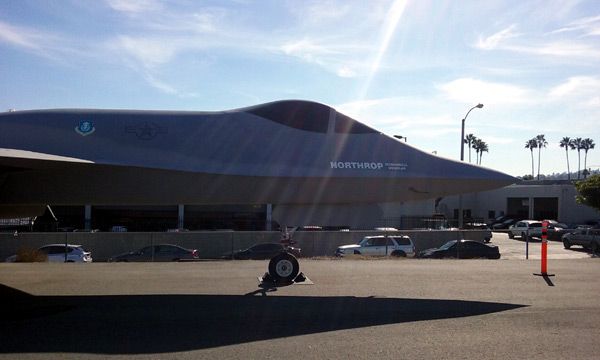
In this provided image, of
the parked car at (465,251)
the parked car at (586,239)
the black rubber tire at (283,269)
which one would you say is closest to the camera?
the black rubber tire at (283,269)

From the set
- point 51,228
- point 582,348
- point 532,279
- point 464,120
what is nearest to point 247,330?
point 582,348

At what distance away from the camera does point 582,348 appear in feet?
20.8

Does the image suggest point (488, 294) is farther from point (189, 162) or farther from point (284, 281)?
point (189, 162)

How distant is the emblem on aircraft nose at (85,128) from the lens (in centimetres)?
A: 979

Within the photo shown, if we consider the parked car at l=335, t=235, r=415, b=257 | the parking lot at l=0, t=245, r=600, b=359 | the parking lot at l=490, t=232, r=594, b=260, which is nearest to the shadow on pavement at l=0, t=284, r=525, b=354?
the parking lot at l=0, t=245, r=600, b=359

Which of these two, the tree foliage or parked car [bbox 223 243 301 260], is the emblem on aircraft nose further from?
the tree foliage

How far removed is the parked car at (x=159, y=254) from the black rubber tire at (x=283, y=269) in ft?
39.0

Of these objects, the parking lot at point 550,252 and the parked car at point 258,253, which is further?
the parking lot at point 550,252

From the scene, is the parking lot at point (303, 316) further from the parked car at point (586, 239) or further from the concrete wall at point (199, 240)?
the parked car at point (586, 239)

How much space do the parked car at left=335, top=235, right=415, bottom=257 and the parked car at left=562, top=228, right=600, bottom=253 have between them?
8955 mm

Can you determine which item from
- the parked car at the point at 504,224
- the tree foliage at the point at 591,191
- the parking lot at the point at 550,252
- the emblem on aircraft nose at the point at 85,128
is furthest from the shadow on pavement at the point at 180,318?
the parked car at the point at 504,224

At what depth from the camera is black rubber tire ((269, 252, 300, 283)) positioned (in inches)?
440

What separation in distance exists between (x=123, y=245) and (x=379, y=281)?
54.2ft

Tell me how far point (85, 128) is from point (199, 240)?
16.7m
